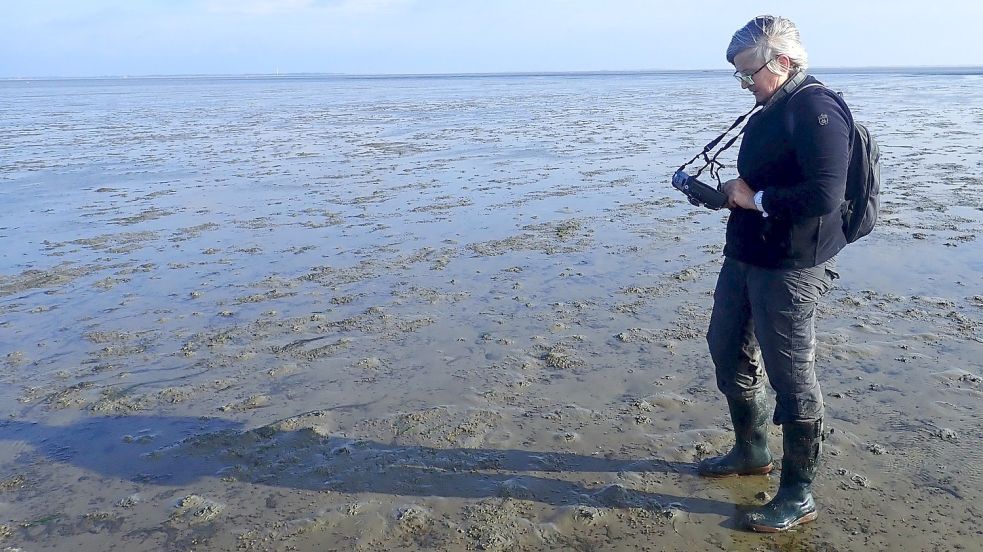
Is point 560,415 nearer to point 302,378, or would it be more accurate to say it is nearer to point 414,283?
point 302,378

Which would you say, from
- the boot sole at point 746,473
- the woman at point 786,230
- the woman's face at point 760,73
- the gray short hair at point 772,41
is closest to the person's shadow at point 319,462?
the boot sole at point 746,473

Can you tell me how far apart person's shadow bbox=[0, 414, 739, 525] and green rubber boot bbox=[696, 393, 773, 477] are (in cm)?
21

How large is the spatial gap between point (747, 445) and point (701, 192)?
154 centimetres

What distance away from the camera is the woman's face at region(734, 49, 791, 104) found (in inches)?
136

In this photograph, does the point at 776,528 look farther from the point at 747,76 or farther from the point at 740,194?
the point at 747,76

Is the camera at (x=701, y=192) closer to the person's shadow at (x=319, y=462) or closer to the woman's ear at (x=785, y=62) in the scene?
the woman's ear at (x=785, y=62)

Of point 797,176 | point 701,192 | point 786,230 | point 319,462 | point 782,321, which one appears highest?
point 797,176

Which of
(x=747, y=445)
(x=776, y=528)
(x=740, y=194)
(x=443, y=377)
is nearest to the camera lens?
(x=740, y=194)

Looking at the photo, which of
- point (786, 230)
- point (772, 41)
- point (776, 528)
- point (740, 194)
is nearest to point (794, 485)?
point (776, 528)

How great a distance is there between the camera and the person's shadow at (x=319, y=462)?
14.0 feet

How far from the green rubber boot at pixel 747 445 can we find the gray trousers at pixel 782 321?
15.7 inches

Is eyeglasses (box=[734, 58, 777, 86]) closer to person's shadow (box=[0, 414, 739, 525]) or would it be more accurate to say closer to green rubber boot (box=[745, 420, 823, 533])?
green rubber boot (box=[745, 420, 823, 533])

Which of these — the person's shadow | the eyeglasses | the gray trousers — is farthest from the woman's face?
the person's shadow

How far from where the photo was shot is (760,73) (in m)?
3.49
